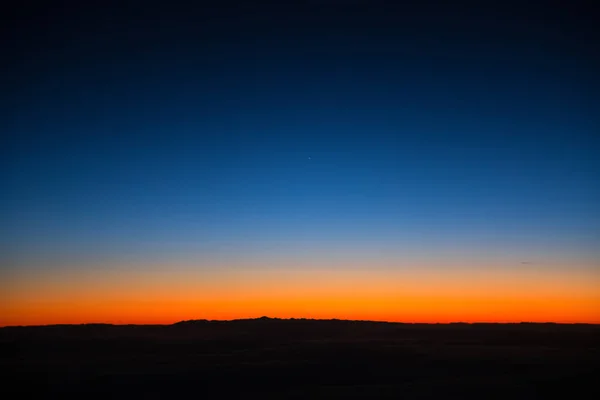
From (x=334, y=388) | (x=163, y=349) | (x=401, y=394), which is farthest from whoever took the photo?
(x=163, y=349)

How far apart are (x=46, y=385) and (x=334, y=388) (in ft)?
45.3

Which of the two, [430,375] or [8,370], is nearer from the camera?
[430,375]

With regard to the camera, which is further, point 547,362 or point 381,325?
point 381,325

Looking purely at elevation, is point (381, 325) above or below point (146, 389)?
above

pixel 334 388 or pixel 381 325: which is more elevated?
pixel 381 325

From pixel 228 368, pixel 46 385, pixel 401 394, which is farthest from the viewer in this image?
pixel 228 368

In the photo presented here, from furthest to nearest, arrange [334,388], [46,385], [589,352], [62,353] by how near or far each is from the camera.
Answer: [62,353] < [589,352] < [46,385] < [334,388]

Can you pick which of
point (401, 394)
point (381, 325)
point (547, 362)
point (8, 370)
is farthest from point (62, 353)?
point (381, 325)

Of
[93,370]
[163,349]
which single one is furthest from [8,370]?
[163,349]

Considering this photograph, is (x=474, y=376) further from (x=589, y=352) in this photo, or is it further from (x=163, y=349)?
(x=163, y=349)

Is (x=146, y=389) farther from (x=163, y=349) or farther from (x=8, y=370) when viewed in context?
(x=163, y=349)

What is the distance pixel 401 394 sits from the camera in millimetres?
24547

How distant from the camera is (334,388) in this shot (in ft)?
86.5

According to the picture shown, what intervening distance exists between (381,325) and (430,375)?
6600 centimetres
